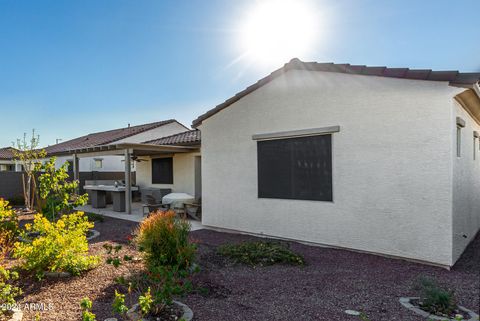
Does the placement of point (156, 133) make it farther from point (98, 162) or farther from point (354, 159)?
point (354, 159)

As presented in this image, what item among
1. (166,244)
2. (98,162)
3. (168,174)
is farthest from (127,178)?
(98,162)

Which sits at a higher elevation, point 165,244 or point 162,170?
point 162,170

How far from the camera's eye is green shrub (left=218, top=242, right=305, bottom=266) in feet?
19.7

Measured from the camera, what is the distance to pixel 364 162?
6602 millimetres

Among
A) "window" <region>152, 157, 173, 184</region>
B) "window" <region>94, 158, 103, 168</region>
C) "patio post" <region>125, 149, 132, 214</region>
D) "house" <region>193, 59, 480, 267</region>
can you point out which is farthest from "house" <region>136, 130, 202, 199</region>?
"window" <region>94, 158, 103, 168</region>

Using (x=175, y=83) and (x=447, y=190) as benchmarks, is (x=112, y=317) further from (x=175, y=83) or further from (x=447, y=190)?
(x=175, y=83)

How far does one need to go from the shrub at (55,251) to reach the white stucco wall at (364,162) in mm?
4664

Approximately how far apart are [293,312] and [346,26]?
20.4ft

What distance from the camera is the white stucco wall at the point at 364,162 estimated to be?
5.73m

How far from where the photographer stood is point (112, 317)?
3.65 meters

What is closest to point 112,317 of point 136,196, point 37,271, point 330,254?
point 37,271

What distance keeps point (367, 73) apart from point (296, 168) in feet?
8.97

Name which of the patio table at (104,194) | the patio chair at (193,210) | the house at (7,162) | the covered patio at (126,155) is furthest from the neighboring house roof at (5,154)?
the patio chair at (193,210)

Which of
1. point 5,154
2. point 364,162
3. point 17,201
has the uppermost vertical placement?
point 5,154
